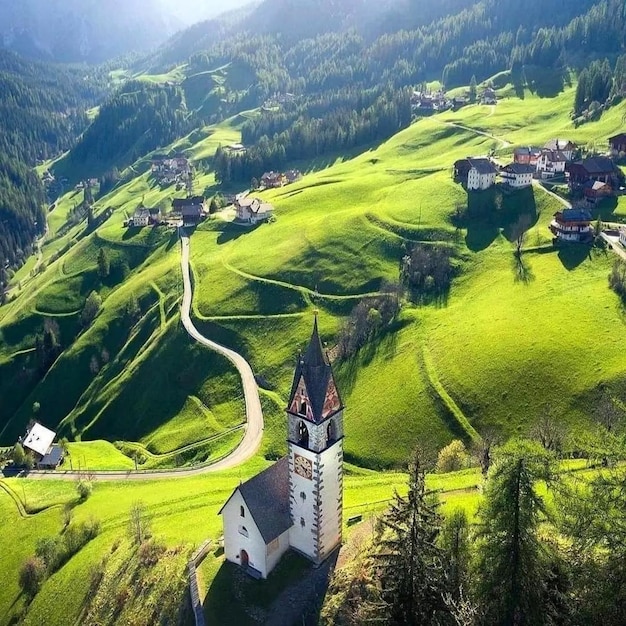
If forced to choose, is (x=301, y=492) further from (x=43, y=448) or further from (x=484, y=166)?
(x=484, y=166)

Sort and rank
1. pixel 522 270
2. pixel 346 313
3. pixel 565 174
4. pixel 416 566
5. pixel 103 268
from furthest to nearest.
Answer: pixel 103 268 → pixel 565 174 → pixel 346 313 → pixel 522 270 → pixel 416 566

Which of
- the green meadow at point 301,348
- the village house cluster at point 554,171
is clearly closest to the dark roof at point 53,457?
the green meadow at point 301,348

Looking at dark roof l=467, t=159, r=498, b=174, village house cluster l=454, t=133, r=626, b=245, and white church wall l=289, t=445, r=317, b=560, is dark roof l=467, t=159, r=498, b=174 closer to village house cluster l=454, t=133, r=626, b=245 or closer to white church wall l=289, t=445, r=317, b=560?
village house cluster l=454, t=133, r=626, b=245

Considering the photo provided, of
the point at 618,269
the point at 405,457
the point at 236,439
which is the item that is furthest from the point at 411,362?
the point at 618,269

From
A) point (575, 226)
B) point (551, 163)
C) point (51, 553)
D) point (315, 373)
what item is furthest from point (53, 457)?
point (551, 163)

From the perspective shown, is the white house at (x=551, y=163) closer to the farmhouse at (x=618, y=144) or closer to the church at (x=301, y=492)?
the farmhouse at (x=618, y=144)

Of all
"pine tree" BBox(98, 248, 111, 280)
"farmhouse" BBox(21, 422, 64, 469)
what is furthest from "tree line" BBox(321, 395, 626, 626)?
"pine tree" BBox(98, 248, 111, 280)

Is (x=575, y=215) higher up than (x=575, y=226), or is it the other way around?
(x=575, y=215)
